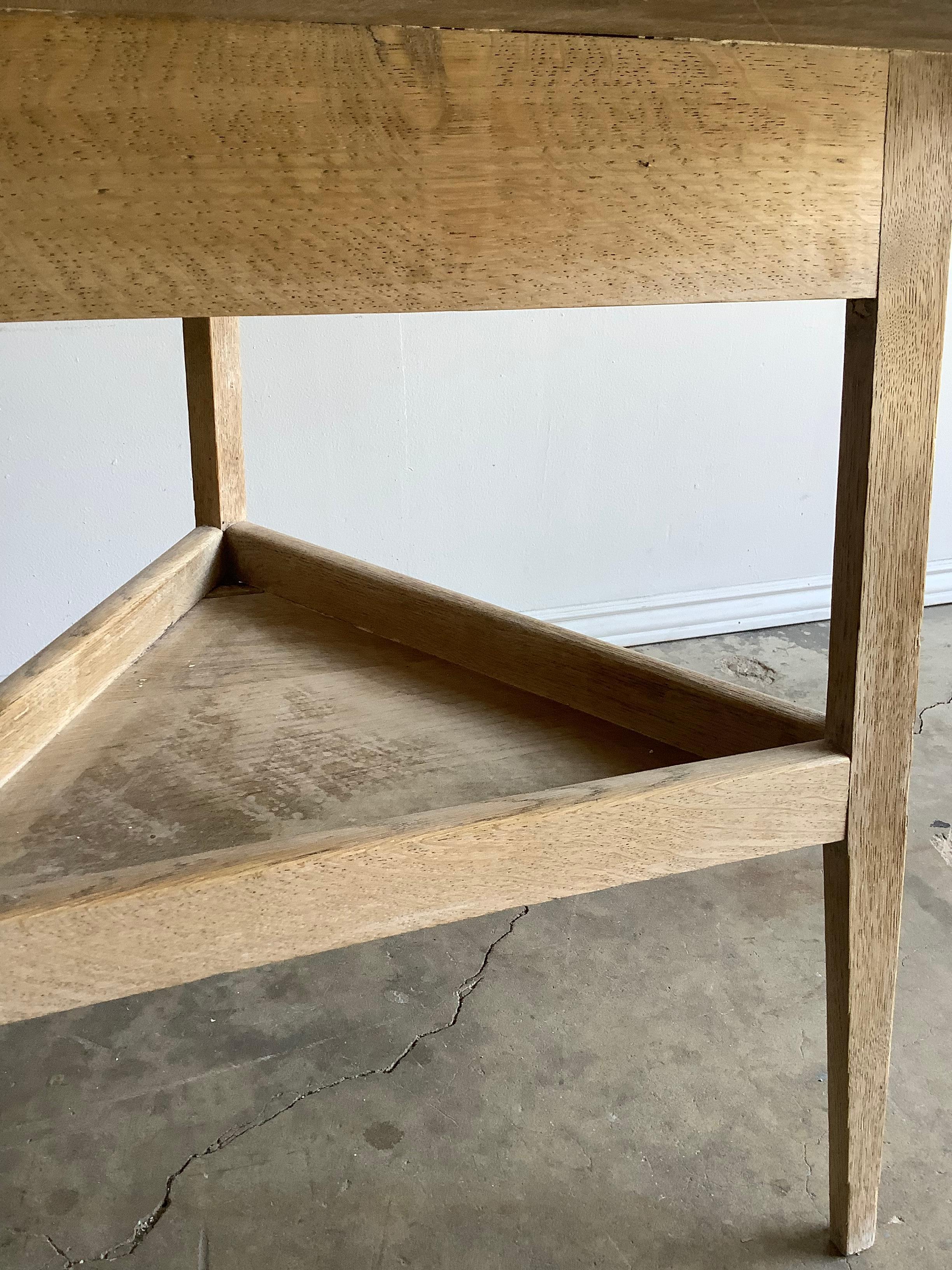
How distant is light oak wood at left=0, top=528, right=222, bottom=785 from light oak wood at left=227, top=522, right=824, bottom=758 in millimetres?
78

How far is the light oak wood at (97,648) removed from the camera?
0.93m

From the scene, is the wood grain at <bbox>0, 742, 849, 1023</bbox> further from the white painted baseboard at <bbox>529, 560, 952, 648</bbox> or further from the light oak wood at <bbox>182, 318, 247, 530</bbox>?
the white painted baseboard at <bbox>529, 560, 952, 648</bbox>

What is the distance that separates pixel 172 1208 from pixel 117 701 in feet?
1.44

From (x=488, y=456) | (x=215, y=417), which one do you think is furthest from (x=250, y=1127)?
(x=488, y=456)

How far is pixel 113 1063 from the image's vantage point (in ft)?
3.71

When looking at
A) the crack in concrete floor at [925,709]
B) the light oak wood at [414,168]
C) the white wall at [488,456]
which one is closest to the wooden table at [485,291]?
the light oak wood at [414,168]

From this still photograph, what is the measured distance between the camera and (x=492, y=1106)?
1.06 meters

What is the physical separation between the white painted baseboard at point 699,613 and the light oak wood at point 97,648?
39.9 inches

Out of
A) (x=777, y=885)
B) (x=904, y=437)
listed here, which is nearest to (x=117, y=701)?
(x=904, y=437)

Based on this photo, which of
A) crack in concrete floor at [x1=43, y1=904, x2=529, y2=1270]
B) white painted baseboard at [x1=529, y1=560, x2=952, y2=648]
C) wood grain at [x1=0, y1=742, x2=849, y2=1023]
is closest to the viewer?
wood grain at [x1=0, y1=742, x2=849, y2=1023]

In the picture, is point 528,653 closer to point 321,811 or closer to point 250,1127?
point 321,811

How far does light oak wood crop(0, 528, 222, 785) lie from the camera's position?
93cm

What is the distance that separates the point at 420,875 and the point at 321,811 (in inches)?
6.4

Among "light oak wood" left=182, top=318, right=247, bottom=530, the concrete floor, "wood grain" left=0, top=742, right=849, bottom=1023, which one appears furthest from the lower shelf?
the concrete floor
